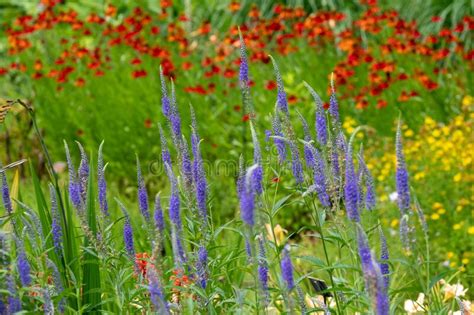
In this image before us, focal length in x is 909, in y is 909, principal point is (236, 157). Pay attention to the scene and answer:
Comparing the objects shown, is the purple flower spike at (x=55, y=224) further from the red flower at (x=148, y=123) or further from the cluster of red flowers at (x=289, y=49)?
the red flower at (x=148, y=123)

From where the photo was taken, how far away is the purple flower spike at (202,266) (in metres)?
2.54

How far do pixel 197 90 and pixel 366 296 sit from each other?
493cm

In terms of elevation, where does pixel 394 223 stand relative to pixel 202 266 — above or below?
below

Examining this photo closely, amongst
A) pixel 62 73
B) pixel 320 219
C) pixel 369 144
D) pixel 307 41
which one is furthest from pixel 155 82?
pixel 320 219

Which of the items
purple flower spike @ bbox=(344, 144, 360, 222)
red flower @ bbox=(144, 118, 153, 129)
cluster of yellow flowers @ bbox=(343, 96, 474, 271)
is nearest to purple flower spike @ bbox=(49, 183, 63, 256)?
purple flower spike @ bbox=(344, 144, 360, 222)

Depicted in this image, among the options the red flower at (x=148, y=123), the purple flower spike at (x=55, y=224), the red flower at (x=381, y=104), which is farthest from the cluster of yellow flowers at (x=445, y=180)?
the purple flower spike at (x=55, y=224)

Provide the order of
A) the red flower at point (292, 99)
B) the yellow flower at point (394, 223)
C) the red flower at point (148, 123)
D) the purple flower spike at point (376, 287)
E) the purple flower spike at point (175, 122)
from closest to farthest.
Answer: the purple flower spike at point (376, 287) → the purple flower spike at point (175, 122) → the yellow flower at point (394, 223) → the red flower at point (292, 99) → the red flower at point (148, 123)

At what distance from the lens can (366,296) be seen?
2213 mm

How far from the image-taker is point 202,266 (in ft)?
8.45

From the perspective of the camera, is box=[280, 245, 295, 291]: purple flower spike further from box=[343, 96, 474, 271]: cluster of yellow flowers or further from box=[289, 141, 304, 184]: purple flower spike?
box=[343, 96, 474, 271]: cluster of yellow flowers

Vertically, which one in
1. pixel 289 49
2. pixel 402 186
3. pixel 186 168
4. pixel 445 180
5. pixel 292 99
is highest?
pixel 289 49

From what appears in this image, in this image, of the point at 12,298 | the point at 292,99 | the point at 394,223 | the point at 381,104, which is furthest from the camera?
the point at 381,104

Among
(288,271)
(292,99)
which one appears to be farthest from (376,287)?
(292,99)

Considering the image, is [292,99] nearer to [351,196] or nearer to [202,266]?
[202,266]
